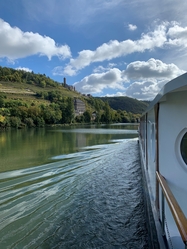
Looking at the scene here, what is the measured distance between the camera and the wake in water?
3.96m

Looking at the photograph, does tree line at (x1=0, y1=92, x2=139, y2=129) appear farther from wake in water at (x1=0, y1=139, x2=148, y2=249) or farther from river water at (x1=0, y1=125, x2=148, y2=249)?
wake in water at (x1=0, y1=139, x2=148, y2=249)

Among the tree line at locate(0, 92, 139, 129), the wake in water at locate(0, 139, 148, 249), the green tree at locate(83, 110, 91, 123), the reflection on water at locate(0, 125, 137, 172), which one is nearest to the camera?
the wake in water at locate(0, 139, 148, 249)

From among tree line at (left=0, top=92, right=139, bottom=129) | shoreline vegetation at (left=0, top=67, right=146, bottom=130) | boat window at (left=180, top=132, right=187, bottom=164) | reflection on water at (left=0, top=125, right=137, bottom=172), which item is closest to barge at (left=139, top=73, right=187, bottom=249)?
boat window at (left=180, top=132, right=187, bottom=164)

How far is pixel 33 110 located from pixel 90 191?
6706 cm

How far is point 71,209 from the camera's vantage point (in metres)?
5.32

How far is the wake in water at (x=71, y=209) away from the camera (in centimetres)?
396

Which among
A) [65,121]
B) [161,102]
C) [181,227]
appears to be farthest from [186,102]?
[65,121]

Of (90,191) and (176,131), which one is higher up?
(176,131)

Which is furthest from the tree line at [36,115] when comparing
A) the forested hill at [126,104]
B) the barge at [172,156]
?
the forested hill at [126,104]

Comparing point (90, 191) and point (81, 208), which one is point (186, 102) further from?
point (90, 191)

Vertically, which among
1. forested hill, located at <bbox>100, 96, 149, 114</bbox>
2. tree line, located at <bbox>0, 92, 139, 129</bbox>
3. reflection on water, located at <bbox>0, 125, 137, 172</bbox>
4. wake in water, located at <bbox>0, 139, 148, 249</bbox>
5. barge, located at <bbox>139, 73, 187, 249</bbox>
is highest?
forested hill, located at <bbox>100, 96, 149, 114</bbox>

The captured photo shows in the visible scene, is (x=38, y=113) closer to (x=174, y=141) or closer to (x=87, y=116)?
(x=87, y=116)

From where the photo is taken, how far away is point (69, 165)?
1011 centimetres

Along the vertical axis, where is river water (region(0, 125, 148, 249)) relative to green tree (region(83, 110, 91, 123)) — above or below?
below
